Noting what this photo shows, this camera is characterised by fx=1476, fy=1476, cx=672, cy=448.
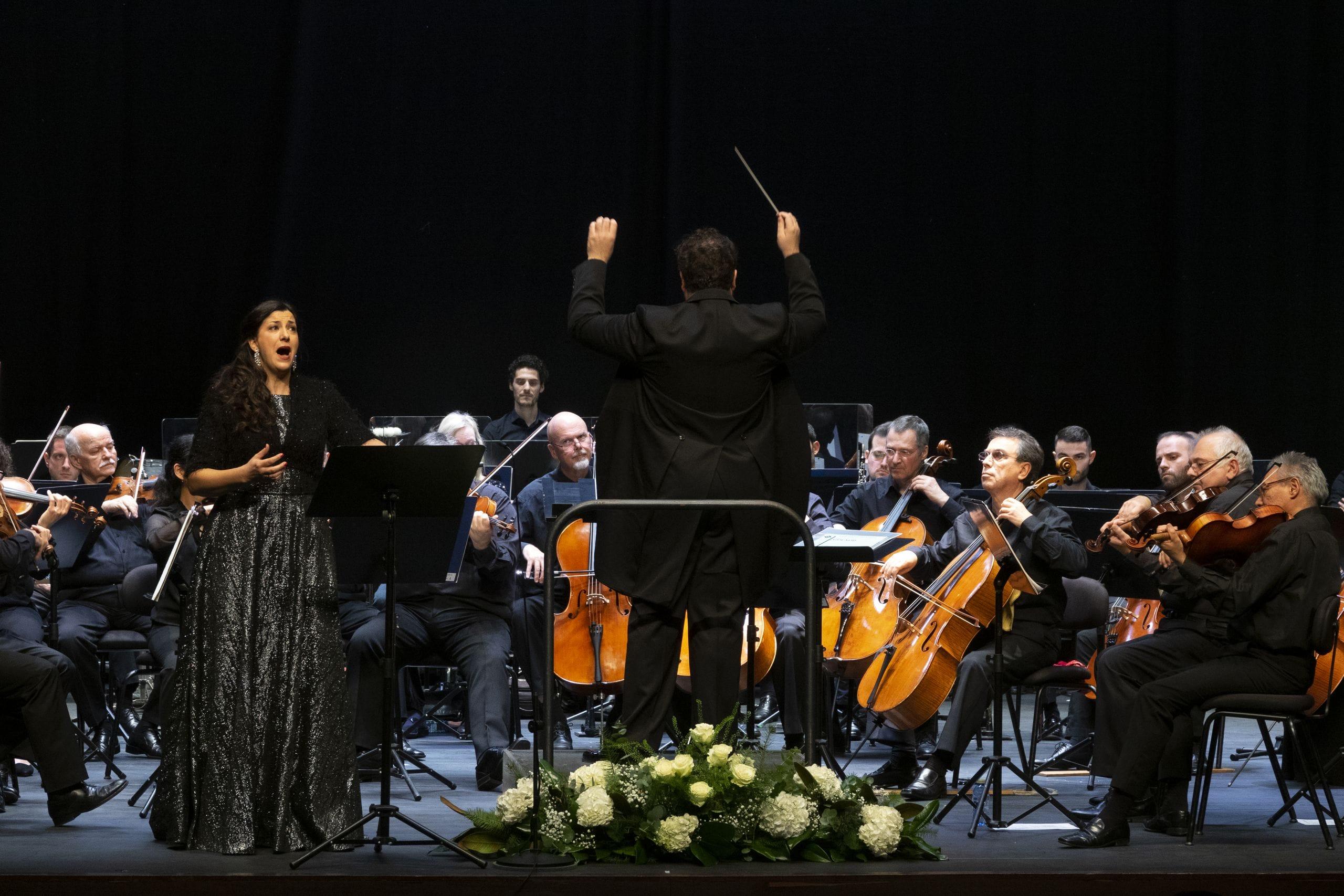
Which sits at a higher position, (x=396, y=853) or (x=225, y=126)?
(x=225, y=126)

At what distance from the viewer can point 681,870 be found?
3.35m

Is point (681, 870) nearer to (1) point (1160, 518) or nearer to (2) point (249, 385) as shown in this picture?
(2) point (249, 385)

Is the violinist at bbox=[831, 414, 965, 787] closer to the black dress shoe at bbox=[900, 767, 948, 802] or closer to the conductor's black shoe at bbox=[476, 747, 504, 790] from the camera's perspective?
the black dress shoe at bbox=[900, 767, 948, 802]

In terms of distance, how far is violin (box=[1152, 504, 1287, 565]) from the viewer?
169 inches

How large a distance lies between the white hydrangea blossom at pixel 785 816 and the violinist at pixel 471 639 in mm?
1728

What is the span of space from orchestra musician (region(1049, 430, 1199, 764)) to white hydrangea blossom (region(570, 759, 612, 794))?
2346 millimetres

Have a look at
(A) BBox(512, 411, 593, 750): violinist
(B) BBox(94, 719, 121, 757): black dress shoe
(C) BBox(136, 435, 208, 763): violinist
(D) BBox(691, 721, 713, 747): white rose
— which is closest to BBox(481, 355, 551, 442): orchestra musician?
(A) BBox(512, 411, 593, 750): violinist

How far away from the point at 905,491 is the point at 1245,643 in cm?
180

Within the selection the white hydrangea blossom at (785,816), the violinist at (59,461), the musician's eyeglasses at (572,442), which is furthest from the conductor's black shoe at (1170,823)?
the violinist at (59,461)

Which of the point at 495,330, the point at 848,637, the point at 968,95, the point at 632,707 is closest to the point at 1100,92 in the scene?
the point at 968,95

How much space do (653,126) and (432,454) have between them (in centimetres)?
492

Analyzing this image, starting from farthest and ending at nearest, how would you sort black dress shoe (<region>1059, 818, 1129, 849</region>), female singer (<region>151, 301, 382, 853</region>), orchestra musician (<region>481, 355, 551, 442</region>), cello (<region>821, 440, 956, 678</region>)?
orchestra musician (<region>481, 355, 551, 442</region>), cello (<region>821, 440, 956, 678</region>), black dress shoe (<region>1059, 818, 1129, 849</region>), female singer (<region>151, 301, 382, 853</region>)

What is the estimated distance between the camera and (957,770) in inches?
186

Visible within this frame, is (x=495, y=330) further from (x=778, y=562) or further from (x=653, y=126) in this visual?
(x=778, y=562)
